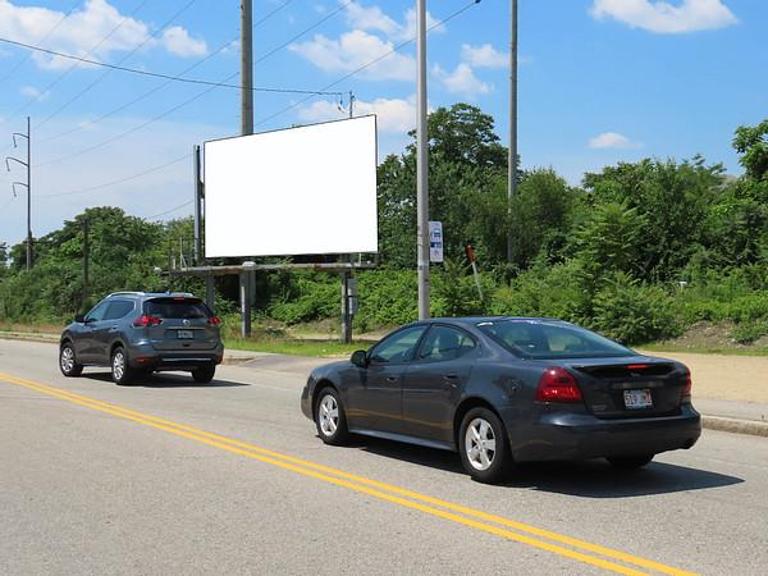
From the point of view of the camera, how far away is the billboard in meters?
30.5

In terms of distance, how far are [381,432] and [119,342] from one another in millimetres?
9904

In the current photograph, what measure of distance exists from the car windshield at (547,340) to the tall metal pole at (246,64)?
99.0 ft

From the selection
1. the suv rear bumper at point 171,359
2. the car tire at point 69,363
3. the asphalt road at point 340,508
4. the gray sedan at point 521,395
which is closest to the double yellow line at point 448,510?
the asphalt road at point 340,508

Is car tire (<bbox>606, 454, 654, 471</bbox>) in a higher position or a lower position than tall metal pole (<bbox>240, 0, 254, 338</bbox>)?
lower

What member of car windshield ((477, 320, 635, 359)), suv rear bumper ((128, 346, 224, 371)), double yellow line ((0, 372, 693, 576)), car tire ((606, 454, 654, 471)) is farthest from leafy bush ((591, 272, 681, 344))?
car windshield ((477, 320, 635, 359))

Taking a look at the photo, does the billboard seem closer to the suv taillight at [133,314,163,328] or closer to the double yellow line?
the suv taillight at [133,314,163,328]

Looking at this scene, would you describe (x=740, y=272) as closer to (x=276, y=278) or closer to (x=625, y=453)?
(x=625, y=453)

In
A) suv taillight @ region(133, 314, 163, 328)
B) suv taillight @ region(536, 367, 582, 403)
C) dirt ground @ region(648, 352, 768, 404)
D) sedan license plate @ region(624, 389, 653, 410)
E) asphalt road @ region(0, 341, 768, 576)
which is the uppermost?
suv taillight @ region(133, 314, 163, 328)

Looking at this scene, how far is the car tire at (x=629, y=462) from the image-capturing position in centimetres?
843

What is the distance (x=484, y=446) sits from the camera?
7926 millimetres

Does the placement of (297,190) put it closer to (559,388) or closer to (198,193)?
(198,193)

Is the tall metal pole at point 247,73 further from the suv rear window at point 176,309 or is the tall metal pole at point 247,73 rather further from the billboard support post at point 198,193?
the suv rear window at point 176,309

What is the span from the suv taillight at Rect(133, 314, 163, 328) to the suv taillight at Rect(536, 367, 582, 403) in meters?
11.6

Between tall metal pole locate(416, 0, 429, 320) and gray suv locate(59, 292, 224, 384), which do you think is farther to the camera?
tall metal pole locate(416, 0, 429, 320)
